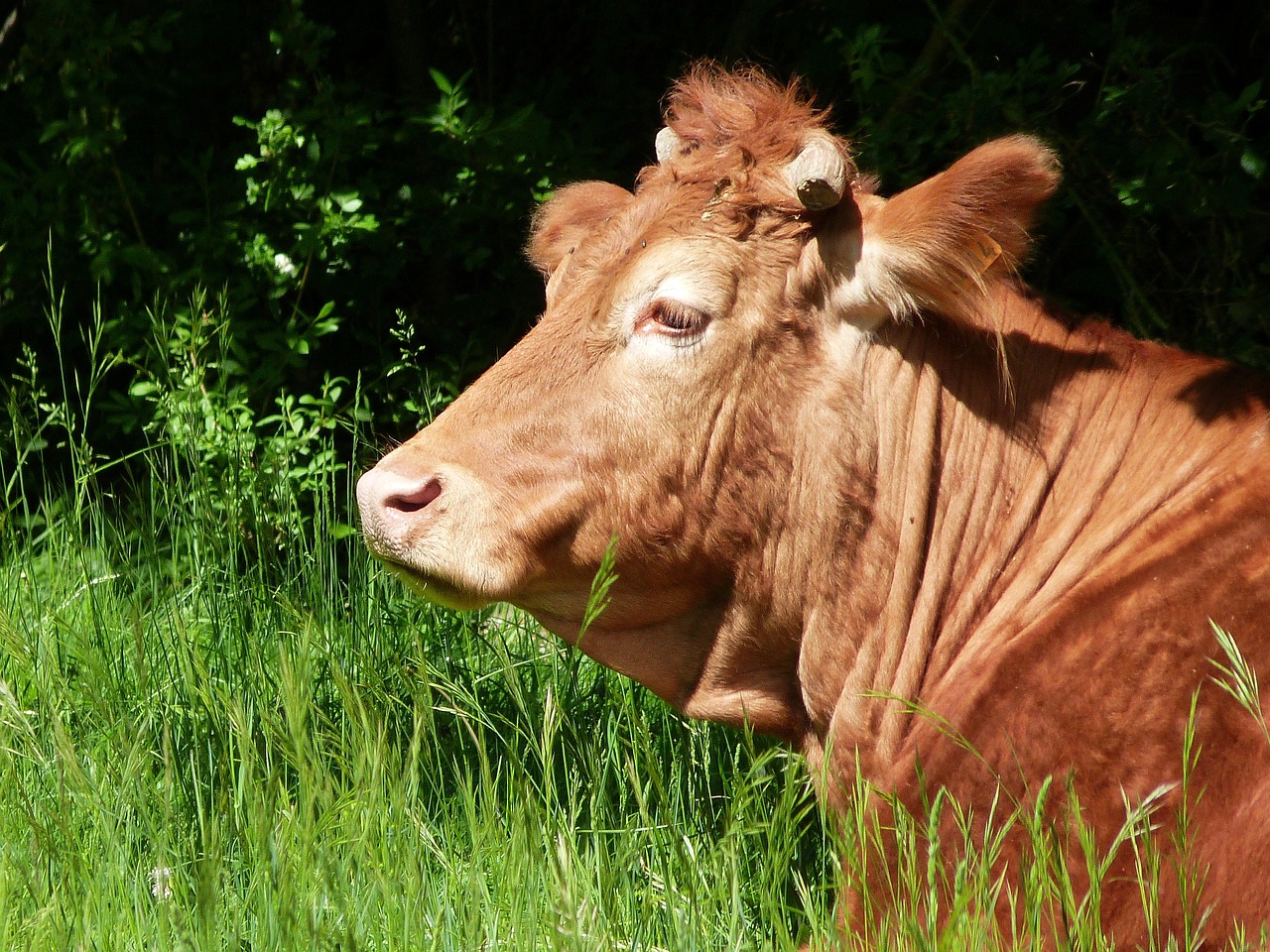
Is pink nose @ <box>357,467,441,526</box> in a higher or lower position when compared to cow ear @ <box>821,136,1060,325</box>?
lower

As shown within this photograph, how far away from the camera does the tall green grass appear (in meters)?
2.47

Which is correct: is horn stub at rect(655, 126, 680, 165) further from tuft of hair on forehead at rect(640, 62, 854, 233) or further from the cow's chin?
the cow's chin

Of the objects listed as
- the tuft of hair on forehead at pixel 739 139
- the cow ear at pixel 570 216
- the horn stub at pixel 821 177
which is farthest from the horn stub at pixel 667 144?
the horn stub at pixel 821 177

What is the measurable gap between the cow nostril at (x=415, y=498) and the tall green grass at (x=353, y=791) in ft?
0.96

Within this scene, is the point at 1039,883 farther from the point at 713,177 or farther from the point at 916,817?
the point at 713,177

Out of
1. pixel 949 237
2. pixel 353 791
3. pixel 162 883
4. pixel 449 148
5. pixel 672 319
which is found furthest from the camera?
pixel 449 148

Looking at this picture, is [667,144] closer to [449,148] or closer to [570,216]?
[570,216]

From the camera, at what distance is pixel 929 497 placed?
303 centimetres

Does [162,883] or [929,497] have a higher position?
[929,497]

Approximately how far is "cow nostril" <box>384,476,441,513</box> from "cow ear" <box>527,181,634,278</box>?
0.91 meters

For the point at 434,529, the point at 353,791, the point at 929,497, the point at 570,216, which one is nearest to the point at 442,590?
the point at 434,529

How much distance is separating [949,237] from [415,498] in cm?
118

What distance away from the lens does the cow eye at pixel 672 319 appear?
295 centimetres

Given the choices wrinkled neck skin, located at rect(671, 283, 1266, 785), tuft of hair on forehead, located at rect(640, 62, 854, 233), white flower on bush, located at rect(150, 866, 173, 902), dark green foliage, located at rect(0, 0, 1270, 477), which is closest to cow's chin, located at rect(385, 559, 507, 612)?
wrinkled neck skin, located at rect(671, 283, 1266, 785)
